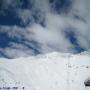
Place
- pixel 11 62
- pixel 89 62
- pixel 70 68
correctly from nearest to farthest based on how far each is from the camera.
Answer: pixel 89 62 < pixel 70 68 < pixel 11 62

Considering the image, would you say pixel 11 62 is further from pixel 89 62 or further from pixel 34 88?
pixel 89 62

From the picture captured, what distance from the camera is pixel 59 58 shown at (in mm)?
5461

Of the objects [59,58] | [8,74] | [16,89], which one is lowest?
[16,89]

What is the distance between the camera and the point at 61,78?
5020mm

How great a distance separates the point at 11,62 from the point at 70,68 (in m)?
1.29

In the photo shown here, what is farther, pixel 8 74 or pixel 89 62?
pixel 8 74

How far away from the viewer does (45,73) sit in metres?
5.26

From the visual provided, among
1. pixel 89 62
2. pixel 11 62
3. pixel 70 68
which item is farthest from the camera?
pixel 11 62

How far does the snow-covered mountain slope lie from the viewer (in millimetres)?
4965

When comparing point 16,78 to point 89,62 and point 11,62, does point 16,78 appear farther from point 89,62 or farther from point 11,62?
point 89,62

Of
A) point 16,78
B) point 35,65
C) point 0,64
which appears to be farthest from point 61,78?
point 0,64

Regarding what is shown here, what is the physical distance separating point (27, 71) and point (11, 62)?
0.54 metres

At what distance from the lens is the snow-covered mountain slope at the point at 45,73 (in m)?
4.96

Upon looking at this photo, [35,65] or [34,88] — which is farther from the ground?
[35,65]
